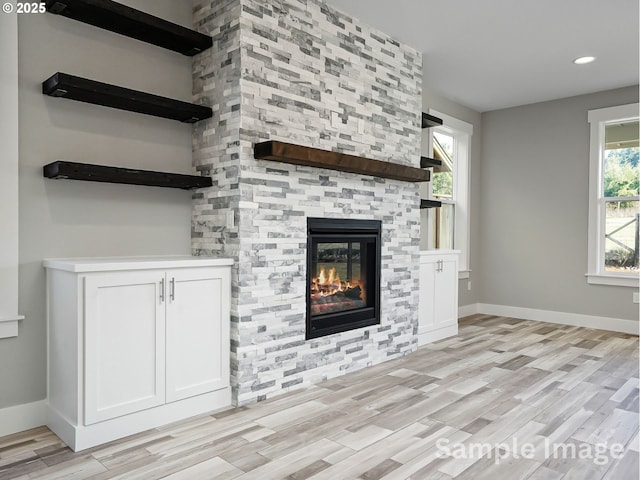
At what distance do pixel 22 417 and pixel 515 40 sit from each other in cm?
443

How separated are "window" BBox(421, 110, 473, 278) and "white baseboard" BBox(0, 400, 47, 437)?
4.09m

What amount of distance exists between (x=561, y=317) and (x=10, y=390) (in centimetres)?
559

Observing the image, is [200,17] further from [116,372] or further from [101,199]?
[116,372]

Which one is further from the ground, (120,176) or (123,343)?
(120,176)

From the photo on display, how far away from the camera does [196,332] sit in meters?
2.79

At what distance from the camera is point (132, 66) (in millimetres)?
2945

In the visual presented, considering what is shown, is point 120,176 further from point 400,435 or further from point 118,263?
point 400,435

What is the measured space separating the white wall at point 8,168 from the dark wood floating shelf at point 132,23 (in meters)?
0.29

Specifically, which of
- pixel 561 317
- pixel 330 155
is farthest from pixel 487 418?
pixel 561 317

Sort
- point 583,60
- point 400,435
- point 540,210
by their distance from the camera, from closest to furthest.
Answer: point 400,435, point 583,60, point 540,210

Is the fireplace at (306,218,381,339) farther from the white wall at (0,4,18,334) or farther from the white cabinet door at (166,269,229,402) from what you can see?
the white wall at (0,4,18,334)

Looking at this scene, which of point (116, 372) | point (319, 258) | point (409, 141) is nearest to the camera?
point (116, 372)

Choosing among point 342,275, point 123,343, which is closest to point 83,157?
point 123,343

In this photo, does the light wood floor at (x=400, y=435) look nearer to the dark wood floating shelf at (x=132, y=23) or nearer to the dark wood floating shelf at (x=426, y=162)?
the dark wood floating shelf at (x=426, y=162)
